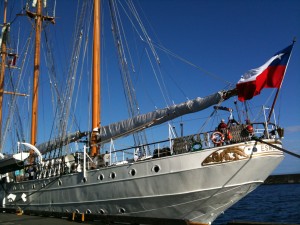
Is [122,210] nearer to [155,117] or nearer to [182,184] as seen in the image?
[182,184]

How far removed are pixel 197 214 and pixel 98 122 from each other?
311 inches

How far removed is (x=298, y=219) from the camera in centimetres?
2356

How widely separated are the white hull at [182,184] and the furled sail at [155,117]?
2.71 meters

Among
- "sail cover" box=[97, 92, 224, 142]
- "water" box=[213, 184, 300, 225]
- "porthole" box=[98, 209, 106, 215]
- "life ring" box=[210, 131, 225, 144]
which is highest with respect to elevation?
"sail cover" box=[97, 92, 224, 142]

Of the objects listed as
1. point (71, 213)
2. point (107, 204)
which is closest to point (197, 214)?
point (107, 204)

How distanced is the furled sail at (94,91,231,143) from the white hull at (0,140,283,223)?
107 inches

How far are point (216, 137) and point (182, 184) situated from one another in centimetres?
213

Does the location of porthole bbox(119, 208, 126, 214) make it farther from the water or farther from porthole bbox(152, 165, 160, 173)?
the water

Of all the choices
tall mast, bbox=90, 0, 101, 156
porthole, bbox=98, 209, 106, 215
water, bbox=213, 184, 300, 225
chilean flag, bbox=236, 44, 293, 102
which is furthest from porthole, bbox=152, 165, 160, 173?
water, bbox=213, 184, 300, 225

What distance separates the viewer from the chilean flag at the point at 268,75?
12.3 meters

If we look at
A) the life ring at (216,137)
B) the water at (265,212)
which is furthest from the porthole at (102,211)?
the water at (265,212)

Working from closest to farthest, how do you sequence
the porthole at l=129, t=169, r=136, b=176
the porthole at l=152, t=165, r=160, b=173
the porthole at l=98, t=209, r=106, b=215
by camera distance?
the porthole at l=152, t=165, r=160, b=173
the porthole at l=129, t=169, r=136, b=176
the porthole at l=98, t=209, r=106, b=215

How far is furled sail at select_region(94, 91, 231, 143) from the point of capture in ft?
46.5

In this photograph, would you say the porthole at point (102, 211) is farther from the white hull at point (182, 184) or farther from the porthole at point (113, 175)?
the porthole at point (113, 175)
